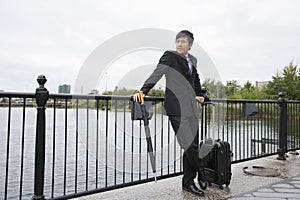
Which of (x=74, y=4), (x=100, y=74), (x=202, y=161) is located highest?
(x=74, y=4)

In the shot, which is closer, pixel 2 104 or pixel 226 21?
pixel 2 104

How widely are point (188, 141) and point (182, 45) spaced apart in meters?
0.91

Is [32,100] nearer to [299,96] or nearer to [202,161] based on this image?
[202,161]

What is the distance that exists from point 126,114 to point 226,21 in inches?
343

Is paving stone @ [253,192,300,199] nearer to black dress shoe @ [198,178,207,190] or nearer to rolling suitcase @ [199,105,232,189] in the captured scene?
rolling suitcase @ [199,105,232,189]

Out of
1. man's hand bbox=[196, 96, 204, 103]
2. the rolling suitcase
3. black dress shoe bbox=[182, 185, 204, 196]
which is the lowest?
black dress shoe bbox=[182, 185, 204, 196]

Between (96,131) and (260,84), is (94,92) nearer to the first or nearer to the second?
(96,131)

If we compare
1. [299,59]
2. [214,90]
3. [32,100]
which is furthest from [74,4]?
[299,59]

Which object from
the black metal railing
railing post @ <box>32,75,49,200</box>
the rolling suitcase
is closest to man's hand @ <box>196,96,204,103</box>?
the black metal railing

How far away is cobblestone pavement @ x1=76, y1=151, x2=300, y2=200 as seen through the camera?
2.56 metres

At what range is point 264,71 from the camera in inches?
964

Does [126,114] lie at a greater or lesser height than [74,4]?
lesser

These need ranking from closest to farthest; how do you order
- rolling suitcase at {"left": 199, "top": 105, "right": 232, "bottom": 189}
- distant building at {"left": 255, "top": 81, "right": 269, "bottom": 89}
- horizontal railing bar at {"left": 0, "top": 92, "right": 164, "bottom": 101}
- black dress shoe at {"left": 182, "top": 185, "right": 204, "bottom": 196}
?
horizontal railing bar at {"left": 0, "top": 92, "right": 164, "bottom": 101}
black dress shoe at {"left": 182, "top": 185, "right": 204, "bottom": 196}
rolling suitcase at {"left": 199, "top": 105, "right": 232, "bottom": 189}
distant building at {"left": 255, "top": 81, "right": 269, "bottom": 89}

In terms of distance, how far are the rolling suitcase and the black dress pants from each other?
17cm
